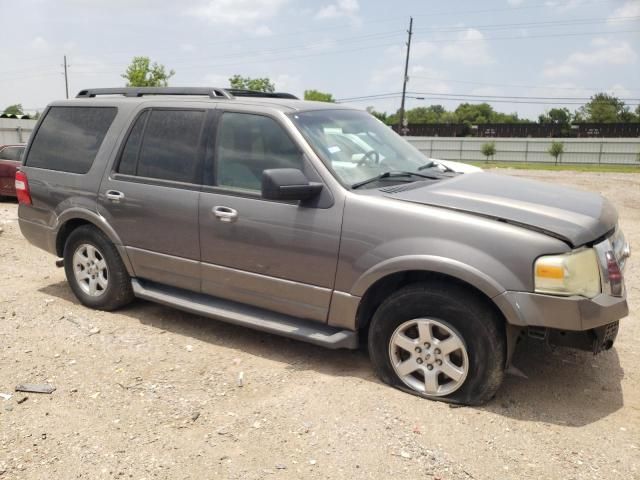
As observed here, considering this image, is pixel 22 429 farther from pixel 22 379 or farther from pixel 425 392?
pixel 425 392

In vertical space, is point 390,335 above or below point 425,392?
above

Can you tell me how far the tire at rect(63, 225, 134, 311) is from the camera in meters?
5.03

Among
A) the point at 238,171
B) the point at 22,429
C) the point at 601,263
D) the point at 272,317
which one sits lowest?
the point at 22,429

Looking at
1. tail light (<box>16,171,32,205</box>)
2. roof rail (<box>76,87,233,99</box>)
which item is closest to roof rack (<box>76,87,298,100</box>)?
roof rail (<box>76,87,233,99</box>)

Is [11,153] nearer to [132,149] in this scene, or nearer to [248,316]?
[132,149]

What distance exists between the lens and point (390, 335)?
12.0 feet

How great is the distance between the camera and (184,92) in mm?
4844

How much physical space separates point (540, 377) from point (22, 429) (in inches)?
132

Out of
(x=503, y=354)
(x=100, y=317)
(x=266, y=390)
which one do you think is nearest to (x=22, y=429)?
(x=266, y=390)

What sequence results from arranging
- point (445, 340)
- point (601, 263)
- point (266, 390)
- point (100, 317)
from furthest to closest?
point (100, 317), point (266, 390), point (445, 340), point (601, 263)

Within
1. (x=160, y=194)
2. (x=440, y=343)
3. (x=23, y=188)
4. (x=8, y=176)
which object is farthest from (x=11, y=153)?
(x=440, y=343)

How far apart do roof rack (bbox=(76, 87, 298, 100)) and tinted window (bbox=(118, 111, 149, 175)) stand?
0.34m

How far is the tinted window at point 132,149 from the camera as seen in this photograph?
479 cm

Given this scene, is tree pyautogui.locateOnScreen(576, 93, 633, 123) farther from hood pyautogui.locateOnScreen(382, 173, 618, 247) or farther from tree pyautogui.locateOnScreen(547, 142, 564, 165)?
hood pyautogui.locateOnScreen(382, 173, 618, 247)
